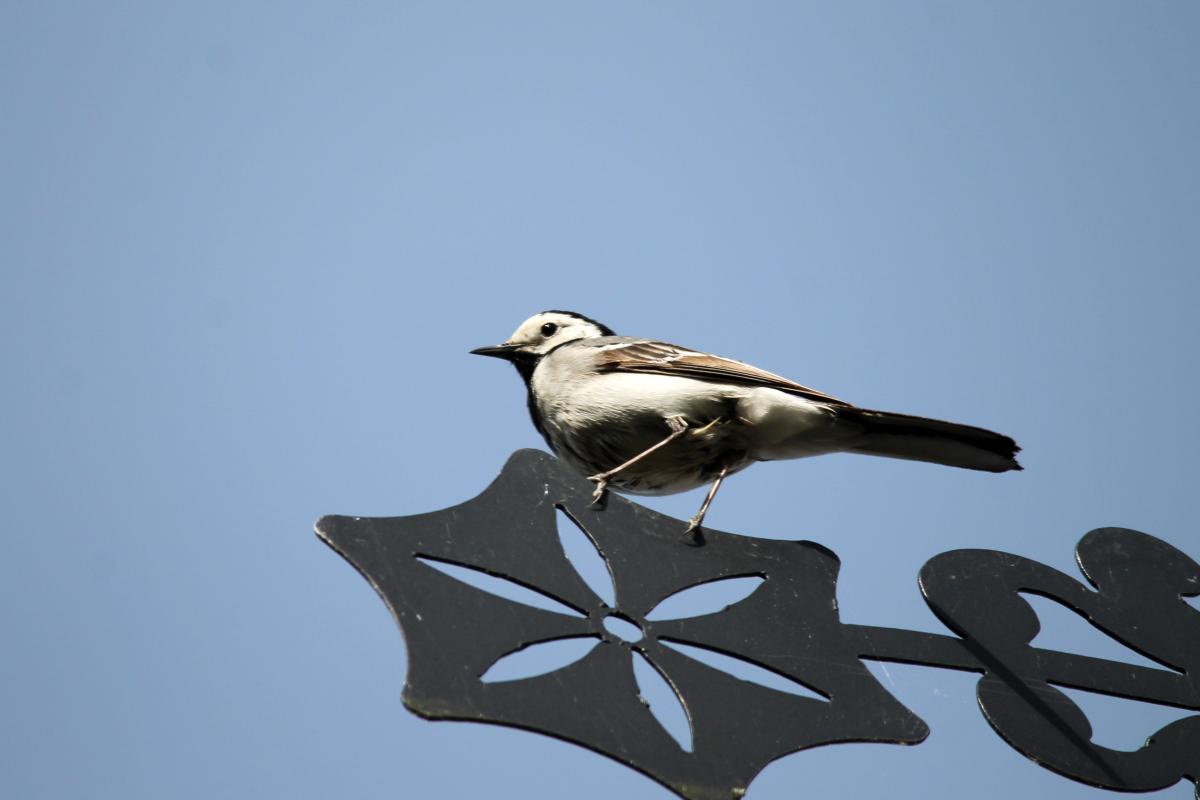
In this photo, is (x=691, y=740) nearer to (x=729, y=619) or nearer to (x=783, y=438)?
(x=729, y=619)

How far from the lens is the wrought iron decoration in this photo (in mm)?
2369

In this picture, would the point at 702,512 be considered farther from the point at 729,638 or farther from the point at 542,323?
the point at 542,323

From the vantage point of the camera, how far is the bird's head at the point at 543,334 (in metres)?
5.79

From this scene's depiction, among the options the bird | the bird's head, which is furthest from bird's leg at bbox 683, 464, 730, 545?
the bird's head

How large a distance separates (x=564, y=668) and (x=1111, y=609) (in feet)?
6.01

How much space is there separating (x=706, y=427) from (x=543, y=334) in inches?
67.2

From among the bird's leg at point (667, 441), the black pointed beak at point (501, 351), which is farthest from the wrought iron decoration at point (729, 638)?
the black pointed beak at point (501, 351)

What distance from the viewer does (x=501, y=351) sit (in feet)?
18.9

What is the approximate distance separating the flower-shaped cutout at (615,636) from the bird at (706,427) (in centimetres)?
124

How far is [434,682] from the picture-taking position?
228 cm

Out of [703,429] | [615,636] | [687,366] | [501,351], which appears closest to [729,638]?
[615,636]

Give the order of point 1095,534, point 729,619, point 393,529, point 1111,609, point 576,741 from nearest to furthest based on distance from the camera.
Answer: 1. point 576,741
2. point 393,529
3. point 729,619
4. point 1111,609
5. point 1095,534

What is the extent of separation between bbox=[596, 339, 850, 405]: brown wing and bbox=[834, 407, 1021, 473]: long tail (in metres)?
0.15

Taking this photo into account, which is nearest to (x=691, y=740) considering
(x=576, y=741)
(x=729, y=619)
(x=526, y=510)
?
(x=576, y=741)
